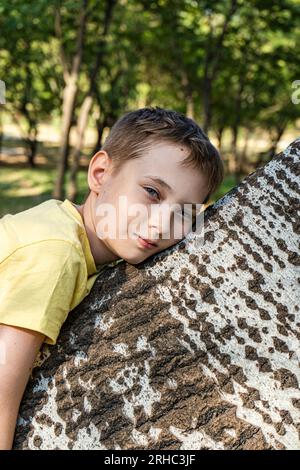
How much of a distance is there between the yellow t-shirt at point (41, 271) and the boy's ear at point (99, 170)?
0.22 metres

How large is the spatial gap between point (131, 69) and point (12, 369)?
14.3 meters

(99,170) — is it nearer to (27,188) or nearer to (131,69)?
(27,188)

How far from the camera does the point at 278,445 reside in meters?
1.19

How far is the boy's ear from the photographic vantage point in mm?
1652

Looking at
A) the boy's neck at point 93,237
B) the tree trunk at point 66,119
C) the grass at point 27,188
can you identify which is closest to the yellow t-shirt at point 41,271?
the boy's neck at point 93,237

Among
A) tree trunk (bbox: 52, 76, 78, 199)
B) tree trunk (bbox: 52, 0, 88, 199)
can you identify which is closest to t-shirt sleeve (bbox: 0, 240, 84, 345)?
tree trunk (bbox: 52, 0, 88, 199)

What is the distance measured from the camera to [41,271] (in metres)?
1.30

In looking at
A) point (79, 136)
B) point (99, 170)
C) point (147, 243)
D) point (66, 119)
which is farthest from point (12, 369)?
point (79, 136)

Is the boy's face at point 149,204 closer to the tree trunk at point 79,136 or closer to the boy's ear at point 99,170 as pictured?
the boy's ear at point 99,170

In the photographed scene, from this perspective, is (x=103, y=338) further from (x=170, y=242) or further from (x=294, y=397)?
(x=294, y=397)

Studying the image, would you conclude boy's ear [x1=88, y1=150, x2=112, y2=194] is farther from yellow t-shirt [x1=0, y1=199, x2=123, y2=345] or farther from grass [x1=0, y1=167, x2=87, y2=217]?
grass [x1=0, y1=167, x2=87, y2=217]

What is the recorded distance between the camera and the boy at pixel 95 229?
126 cm

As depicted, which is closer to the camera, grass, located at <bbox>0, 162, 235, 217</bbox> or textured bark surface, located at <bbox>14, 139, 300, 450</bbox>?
textured bark surface, located at <bbox>14, 139, 300, 450</bbox>
